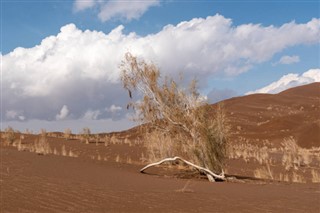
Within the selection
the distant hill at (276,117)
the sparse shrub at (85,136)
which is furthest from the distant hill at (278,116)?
the sparse shrub at (85,136)

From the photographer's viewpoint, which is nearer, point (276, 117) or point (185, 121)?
point (185, 121)

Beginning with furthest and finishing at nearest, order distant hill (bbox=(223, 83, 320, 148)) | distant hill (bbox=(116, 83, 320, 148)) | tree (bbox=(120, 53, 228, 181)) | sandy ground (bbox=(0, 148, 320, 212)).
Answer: distant hill (bbox=(223, 83, 320, 148)) < distant hill (bbox=(116, 83, 320, 148)) < tree (bbox=(120, 53, 228, 181)) < sandy ground (bbox=(0, 148, 320, 212))

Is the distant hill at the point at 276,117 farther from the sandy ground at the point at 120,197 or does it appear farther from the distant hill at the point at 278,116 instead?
the sandy ground at the point at 120,197

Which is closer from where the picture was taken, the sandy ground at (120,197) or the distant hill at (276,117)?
the sandy ground at (120,197)

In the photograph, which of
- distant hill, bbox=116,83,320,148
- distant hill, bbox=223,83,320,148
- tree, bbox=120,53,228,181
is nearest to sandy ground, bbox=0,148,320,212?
tree, bbox=120,53,228,181

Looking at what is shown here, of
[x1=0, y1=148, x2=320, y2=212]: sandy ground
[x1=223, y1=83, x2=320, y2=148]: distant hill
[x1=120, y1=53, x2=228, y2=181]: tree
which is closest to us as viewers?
[x1=0, y1=148, x2=320, y2=212]: sandy ground

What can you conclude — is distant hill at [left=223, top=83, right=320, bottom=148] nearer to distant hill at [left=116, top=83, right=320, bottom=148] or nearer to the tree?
distant hill at [left=116, top=83, right=320, bottom=148]

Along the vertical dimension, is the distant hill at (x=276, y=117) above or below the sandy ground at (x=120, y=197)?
above

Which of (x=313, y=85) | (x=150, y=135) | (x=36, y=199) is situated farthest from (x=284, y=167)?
(x=313, y=85)

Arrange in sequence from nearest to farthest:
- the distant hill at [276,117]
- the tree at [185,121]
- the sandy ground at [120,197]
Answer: the sandy ground at [120,197] < the tree at [185,121] < the distant hill at [276,117]

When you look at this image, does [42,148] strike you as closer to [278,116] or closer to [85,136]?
[85,136]

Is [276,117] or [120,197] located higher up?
[276,117]

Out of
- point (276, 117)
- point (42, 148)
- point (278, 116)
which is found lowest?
point (42, 148)

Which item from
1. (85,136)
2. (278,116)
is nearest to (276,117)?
(278,116)
